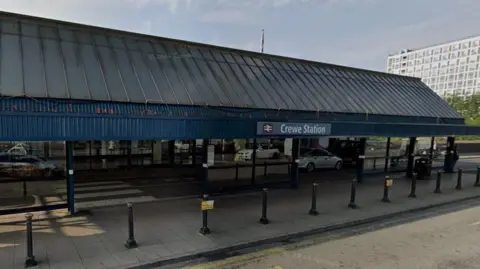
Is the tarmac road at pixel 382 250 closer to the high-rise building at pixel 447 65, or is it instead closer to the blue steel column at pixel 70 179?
the blue steel column at pixel 70 179

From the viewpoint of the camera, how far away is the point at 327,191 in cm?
1309

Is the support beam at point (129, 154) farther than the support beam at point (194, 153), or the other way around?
the support beam at point (194, 153)

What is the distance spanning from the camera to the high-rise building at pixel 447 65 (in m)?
118

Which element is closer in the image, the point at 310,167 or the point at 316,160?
the point at 310,167

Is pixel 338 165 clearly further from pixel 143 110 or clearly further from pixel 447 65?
pixel 447 65

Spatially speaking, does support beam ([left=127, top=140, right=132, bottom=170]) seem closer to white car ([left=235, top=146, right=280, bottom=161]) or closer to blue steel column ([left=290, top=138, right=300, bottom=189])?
white car ([left=235, top=146, right=280, bottom=161])

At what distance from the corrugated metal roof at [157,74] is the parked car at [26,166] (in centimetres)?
378

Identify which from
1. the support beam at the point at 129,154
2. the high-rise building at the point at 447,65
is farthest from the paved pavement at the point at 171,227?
the high-rise building at the point at 447,65

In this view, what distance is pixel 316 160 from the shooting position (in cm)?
1845

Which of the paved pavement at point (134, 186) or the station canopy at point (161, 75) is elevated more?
the station canopy at point (161, 75)

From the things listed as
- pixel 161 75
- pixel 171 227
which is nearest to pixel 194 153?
pixel 161 75

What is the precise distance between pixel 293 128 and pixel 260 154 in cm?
473

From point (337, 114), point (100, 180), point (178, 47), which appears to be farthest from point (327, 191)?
point (100, 180)

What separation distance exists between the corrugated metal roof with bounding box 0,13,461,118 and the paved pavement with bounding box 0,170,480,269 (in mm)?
3303
